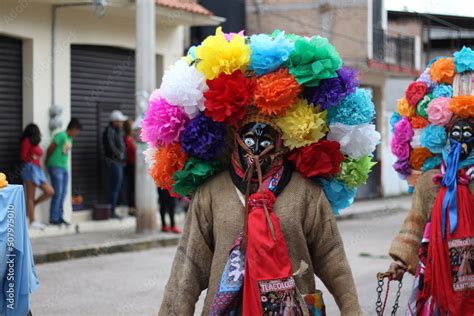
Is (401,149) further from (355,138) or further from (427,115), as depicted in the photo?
(355,138)

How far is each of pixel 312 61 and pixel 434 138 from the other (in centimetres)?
Result: 218

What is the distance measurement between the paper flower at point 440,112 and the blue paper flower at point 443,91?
173 mm

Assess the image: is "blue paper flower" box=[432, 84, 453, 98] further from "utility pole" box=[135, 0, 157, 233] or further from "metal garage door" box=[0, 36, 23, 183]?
"metal garage door" box=[0, 36, 23, 183]

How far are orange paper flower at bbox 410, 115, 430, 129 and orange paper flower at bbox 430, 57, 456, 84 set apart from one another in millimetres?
286

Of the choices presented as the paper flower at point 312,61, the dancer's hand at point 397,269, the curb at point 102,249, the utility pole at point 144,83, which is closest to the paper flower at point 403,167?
the dancer's hand at point 397,269

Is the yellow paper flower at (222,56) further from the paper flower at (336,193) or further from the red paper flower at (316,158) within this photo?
the paper flower at (336,193)

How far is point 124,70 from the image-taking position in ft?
56.0

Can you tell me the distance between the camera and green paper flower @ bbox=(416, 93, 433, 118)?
6371mm

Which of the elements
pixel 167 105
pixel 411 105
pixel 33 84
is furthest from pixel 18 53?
pixel 167 105

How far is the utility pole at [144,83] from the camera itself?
46.3ft

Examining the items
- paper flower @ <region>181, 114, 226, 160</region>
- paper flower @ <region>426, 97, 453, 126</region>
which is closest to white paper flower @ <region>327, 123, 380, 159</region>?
paper flower @ <region>181, 114, 226, 160</region>

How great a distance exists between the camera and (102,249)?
13.3m

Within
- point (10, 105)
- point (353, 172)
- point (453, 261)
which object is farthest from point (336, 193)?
point (10, 105)

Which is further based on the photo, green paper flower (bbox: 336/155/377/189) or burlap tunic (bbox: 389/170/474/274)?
burlap tunic (bbox: 389/170/474/274)
